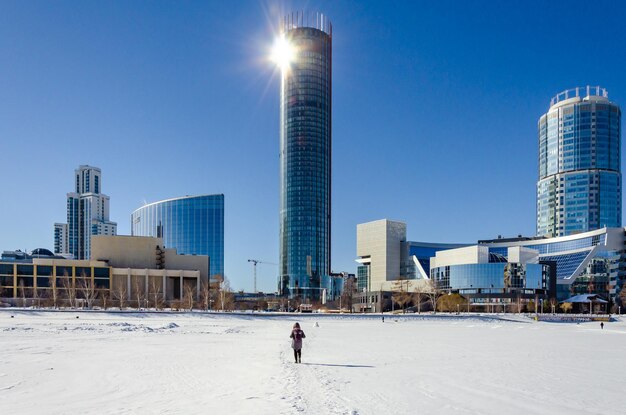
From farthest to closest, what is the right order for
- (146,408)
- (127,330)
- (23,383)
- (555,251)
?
(555,251), (127,330), (23,383), (146,408)

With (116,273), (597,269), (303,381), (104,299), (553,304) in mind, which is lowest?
(553,304)

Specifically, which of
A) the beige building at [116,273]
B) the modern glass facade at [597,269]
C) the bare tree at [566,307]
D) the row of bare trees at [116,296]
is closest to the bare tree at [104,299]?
the row of bare trees at [116,296]

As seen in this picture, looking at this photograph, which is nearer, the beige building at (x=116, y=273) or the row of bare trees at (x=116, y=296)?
the row of bare trees at (x=116, y=296)

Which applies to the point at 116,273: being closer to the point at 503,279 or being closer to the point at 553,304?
the point at 503,279

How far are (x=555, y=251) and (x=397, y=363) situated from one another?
18486 cm

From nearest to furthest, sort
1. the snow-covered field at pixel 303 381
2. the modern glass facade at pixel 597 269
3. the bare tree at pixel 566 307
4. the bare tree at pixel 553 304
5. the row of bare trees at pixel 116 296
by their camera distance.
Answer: the snow-covered field at pixel 303 381 → the row of bare trees at pixel 116 296 → the bare tree at pixel 553 304 → the bare tree at pixel 566 307 → the modern glass facade at pixel 597 269

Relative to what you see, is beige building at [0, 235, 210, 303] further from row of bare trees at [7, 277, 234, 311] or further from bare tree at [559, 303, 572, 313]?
bare tree at [559, 303, 572, 313]

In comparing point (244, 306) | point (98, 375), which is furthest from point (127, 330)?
point (244, 306)

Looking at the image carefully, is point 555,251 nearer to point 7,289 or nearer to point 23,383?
point 7,289

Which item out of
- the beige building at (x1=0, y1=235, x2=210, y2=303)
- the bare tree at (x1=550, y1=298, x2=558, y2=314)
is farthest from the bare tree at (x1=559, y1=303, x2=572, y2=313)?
the beige building at (x1=0, y1=235, x2=210, y2=303)

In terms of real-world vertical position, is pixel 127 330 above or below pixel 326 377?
below

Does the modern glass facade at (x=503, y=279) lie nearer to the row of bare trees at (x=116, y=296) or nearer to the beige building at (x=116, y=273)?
the row of bare trees at (x=116, y=296)

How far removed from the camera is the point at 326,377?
1839 cm

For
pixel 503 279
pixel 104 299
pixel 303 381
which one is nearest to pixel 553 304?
pixel 503 279
